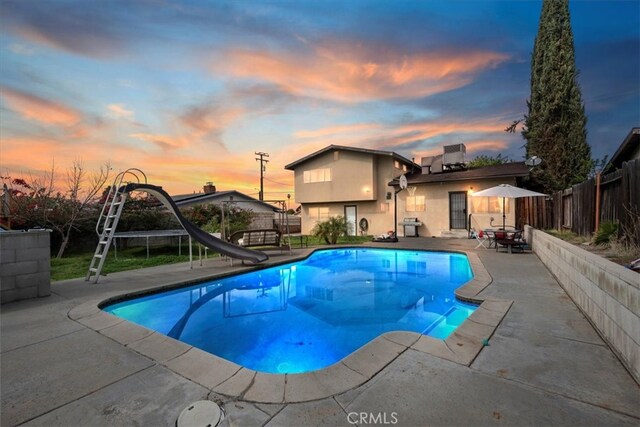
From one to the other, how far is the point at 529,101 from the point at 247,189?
30178mm

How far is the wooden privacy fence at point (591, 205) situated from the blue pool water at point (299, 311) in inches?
131

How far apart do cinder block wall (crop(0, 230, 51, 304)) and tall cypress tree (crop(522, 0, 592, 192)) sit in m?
20.5

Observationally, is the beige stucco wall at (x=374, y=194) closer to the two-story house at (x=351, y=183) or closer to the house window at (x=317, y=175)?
the two-story house at (x=351, y=183)

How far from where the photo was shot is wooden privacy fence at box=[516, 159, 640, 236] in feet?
17.4

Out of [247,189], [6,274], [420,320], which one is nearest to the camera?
[6,274]

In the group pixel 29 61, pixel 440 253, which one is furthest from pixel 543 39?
pixel 29 61

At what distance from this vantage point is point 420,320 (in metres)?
4.84

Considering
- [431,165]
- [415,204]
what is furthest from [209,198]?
[431,165]

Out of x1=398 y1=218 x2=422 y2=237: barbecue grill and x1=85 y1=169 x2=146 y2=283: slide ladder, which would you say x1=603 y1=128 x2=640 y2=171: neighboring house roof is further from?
x1=85 y1=169 x2=146 y2=283: slide ladder

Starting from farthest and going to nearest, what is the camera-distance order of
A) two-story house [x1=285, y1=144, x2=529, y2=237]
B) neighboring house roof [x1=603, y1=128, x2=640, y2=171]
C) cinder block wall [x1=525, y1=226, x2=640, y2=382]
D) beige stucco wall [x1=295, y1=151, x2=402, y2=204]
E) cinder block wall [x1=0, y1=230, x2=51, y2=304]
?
1. beige stucco wall [x1=295, y1=151, x2=402, y2=204]
2. two-story house [x1=285, y1=144, x2=529, y2=237]
3. neighboring house roof [x1=603, y1=128, x2=640, y2=171]
4. cinder block wall [x1=0, y1=230, x2=51, y2=304]
5. cinder block wall [x1=525, y1=226, x2=640, y2=382]

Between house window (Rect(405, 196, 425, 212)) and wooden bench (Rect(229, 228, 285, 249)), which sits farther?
house window (Rect(405, 196, 425, 212))

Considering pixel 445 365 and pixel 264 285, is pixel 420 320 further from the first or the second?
pixel 264 285

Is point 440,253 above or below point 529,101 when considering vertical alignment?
below

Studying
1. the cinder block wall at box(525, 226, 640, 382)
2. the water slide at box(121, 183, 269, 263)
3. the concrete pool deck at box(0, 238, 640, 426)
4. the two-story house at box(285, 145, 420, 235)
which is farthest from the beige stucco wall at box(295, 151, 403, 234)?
the concrete pool deck at box(0, 238, 640, 426)
